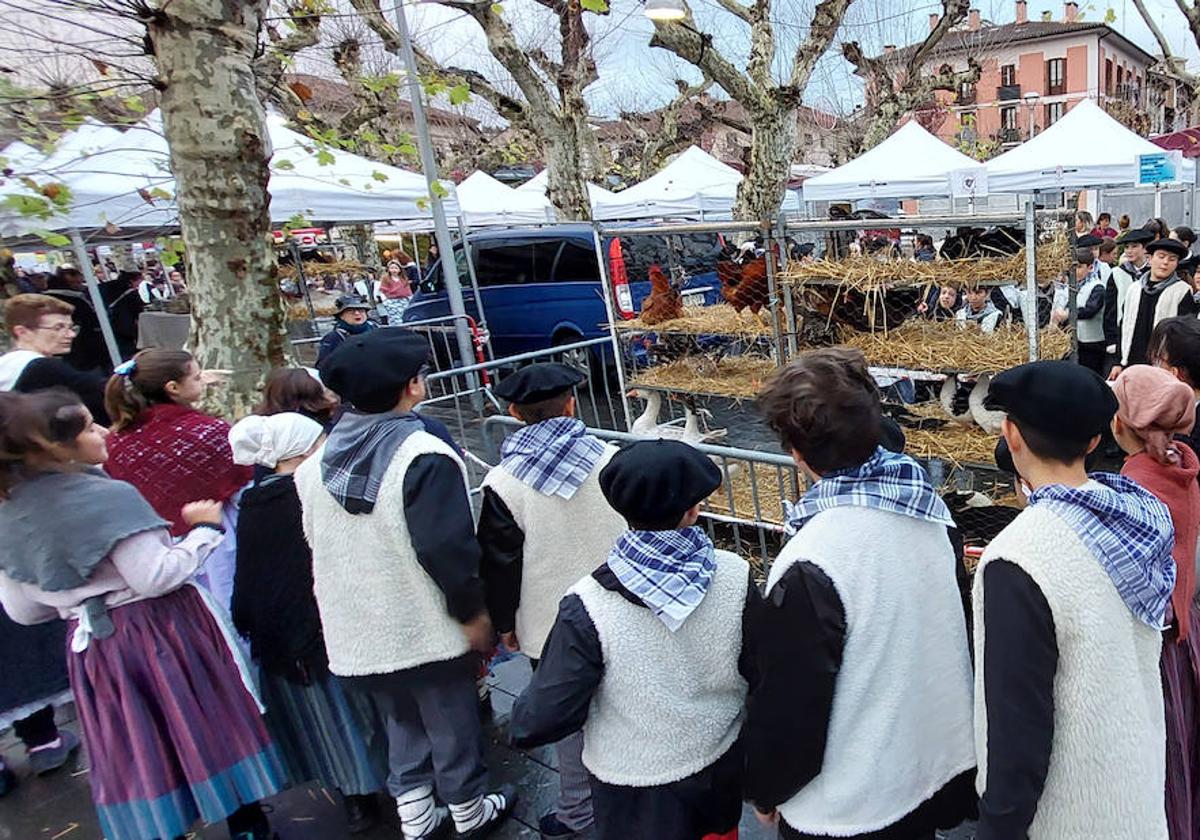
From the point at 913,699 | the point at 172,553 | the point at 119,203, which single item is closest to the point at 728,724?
the point at 913,699

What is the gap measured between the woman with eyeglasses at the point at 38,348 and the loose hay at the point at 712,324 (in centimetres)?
349

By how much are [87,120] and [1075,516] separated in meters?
4.98

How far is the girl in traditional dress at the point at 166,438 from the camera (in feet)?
8.77

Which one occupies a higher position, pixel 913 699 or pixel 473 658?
pixel 913 699

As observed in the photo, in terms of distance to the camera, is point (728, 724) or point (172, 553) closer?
point (728, 724)

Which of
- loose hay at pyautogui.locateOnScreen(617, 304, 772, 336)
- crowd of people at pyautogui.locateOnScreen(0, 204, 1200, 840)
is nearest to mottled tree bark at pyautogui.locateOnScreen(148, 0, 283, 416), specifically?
crowd of people at pyautogui.locateOnScreen(0, 204, 1200, 840)

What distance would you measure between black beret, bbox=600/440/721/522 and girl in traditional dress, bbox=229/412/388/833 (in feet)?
4.42

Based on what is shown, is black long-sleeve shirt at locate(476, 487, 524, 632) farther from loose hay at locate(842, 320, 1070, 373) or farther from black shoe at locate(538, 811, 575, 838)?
loose hay at locate(842, 320, 1070, 373)

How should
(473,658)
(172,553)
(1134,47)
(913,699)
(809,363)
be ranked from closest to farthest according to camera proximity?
1. (913,699)
2. (809,363)
3. (172,553)
4. (473,658)
5. (1134,47)

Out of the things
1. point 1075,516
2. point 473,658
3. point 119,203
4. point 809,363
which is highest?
point 119,203

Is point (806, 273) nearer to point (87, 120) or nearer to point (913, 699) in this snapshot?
point (913, 699)

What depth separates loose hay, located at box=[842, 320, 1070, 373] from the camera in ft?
13.8

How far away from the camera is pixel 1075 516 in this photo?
1444 millimetres

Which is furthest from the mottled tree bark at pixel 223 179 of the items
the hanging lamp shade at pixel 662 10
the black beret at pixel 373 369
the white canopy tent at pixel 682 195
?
the white canopy tent at pixel 682 195
